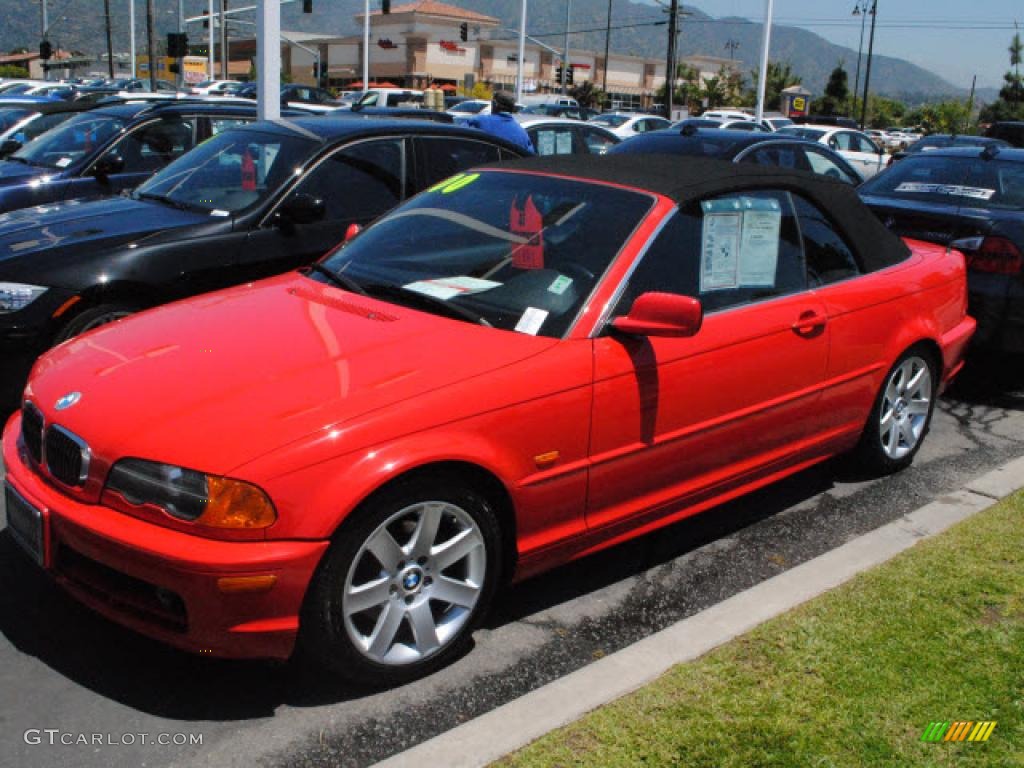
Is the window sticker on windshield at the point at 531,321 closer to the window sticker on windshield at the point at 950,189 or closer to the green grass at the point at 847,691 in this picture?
the green grass at the point at 847,691

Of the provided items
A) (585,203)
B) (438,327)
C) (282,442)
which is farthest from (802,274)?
(282,442)

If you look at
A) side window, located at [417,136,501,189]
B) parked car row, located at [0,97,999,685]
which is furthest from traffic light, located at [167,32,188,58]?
parked car row, located at [0,97,999,685]

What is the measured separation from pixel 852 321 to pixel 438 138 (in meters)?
3.21

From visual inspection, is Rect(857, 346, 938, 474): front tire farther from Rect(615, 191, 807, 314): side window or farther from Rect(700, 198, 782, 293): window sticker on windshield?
Rect(700, 198, 782, 293): window sticker on windshield

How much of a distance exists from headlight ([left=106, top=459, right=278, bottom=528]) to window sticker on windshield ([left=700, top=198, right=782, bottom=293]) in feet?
6.58

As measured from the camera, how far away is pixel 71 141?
931 cm

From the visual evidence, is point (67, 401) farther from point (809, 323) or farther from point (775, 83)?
point (775, 83)

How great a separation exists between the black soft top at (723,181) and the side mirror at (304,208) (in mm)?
1595

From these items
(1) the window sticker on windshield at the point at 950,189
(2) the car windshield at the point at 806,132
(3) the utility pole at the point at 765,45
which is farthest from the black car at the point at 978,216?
(3) the utility pole at the point at 765,45

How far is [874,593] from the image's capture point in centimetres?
379

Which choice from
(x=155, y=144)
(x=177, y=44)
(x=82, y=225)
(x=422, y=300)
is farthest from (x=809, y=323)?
(x=177, y=44)

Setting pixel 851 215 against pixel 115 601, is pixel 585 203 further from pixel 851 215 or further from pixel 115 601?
pixel 115 601

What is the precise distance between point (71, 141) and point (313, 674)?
741 cm

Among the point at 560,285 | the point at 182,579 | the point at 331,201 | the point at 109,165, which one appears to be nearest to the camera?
the point at 182,579
